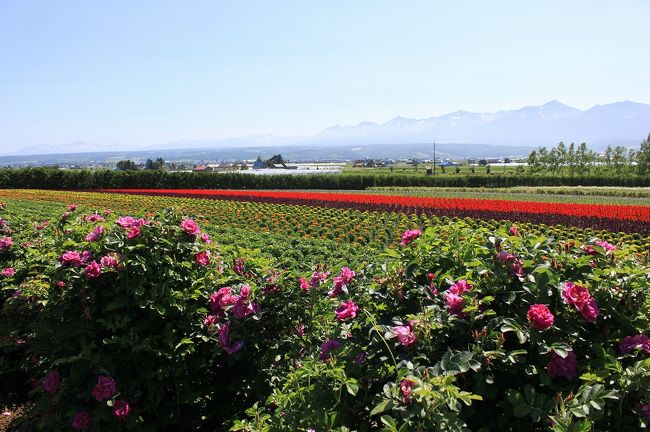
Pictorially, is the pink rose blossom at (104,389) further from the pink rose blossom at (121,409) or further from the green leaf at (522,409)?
the green leaf at (522,409)

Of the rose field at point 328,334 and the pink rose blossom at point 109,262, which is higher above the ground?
the pink rose blossom at point 109,262

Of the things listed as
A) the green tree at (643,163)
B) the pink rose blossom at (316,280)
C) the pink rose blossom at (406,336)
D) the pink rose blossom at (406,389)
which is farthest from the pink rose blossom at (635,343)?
the green tree at (643,163)

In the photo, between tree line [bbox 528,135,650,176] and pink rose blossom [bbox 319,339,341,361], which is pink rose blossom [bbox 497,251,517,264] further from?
tree line [bbox 528,135,650,176]

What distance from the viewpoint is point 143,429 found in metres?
3.21

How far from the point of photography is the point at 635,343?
7.23 feet

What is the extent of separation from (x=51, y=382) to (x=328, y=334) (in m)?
1.87

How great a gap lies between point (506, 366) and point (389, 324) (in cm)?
59

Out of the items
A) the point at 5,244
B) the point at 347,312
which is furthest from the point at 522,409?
the point at 5,244

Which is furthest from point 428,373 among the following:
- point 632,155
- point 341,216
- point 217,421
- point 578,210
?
point 632,155

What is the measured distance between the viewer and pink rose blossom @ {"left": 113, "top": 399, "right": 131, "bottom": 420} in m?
2.93

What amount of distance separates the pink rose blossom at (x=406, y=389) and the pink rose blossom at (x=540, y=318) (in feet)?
2.02

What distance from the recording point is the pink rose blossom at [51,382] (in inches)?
126

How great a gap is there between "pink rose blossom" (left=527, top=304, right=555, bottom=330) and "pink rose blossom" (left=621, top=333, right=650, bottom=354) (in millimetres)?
463

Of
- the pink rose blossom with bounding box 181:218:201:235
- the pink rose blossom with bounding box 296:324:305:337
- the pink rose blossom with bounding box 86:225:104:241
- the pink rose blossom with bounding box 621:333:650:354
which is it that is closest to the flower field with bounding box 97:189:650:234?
the pink rose blossom with bounding box 296:324:305:337
